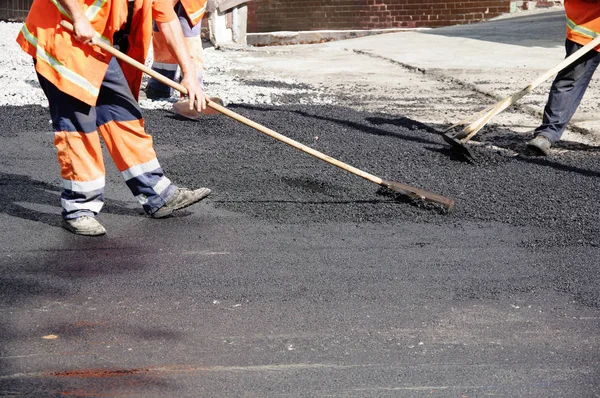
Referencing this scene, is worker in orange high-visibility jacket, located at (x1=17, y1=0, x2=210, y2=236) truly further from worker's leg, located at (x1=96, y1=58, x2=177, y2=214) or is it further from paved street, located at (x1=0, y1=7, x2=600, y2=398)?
paved street, located at (x1=0, y1=7, x2=600, y2=398)

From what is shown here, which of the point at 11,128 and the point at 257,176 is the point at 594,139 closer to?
the point at 257,176

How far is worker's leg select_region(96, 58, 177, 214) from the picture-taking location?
4.64 meters

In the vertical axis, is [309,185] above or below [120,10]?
below

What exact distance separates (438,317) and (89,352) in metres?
1.34

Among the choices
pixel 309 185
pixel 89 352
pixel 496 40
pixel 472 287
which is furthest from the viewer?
pixel 496 40

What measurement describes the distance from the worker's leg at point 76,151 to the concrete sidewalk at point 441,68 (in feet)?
12.5

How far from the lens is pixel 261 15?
679 inches

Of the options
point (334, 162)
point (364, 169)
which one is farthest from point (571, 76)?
point (334, 162)

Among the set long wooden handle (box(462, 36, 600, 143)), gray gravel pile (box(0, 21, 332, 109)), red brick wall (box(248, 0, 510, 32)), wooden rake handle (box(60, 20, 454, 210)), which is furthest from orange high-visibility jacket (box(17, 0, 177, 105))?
red brick wall (box(248, 0, 510, 32))

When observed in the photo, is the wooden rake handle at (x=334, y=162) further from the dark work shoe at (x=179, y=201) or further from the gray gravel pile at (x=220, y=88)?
the gray gravel pile at (x=220, y=88)

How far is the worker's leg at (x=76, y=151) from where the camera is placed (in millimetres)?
4527

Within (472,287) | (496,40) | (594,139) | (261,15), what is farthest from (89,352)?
(261,15)

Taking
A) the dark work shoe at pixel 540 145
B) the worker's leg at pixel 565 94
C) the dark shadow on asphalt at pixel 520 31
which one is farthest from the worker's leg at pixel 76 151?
the dark shadow on asphalt at pixel 520 31

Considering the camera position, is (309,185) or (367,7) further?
(367,7)
